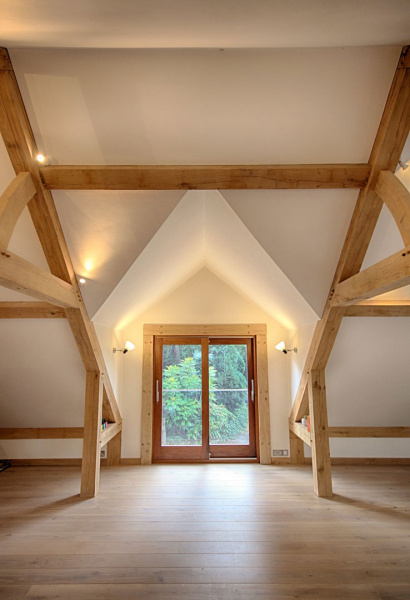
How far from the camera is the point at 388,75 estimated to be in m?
2.01

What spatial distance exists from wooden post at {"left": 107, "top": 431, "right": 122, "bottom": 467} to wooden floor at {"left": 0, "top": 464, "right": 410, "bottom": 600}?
0.57 metres

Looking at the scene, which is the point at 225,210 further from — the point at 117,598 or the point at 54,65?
the point at 117,598

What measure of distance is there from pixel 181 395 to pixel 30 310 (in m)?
2.39

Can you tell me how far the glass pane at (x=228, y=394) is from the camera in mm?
4656

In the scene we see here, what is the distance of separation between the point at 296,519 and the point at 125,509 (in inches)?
60.5

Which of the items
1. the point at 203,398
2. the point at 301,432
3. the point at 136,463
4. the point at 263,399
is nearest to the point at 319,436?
the point at 301,432

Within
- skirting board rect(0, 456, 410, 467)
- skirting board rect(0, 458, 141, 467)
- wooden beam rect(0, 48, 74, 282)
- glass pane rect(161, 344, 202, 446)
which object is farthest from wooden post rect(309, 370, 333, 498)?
skirting board rect(0, 458, 141, 467)

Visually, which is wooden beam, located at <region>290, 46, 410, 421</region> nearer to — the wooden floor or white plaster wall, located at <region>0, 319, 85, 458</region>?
the wooden floor

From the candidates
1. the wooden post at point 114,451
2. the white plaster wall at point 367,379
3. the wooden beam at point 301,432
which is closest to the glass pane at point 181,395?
the wooden post at point 114,451

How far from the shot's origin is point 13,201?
6.93 feet

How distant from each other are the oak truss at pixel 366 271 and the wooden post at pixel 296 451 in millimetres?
267

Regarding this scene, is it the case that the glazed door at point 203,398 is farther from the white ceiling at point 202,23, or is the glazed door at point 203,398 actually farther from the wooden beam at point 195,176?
the white ceiling at point 202,23

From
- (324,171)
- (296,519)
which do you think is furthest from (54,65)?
(296,519)

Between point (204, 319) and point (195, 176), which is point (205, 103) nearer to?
point (195, 176)
